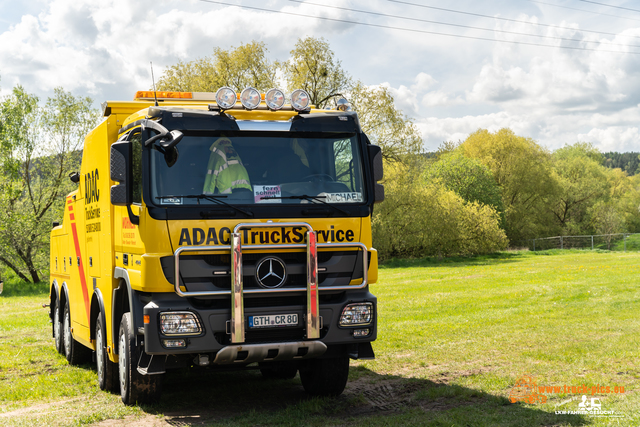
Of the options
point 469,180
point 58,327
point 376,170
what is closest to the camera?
point 376,170

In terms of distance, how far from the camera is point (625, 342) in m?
9.62

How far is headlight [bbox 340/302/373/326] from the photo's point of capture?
6.18 m

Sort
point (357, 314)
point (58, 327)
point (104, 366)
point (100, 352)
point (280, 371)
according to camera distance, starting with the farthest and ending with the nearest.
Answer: point (58, 327), point (280, 371), point (100, 352), point (104, 366), point (357, 314)

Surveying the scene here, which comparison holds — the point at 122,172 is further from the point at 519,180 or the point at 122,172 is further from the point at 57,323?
the point at 519,180

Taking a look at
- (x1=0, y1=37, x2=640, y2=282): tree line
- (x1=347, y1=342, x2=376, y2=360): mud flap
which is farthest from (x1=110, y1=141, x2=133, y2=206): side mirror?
(x1=0, y1=37, x2=640, y2=282): tree line

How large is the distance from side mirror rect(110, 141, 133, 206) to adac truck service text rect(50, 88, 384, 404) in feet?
0.03

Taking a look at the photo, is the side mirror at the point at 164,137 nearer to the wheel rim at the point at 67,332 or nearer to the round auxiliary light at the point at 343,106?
the round auxiliary light at the point at 343,106

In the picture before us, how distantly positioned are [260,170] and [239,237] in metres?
0.80

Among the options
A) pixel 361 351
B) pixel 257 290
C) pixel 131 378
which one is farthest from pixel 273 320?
pixel 131 378

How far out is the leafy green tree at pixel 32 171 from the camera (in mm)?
32875

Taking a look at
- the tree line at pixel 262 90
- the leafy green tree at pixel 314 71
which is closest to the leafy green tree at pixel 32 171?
the tree line at pixel 262 90

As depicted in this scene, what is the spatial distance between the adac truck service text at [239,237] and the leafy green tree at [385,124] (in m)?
30.5

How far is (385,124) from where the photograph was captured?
37.0 metres

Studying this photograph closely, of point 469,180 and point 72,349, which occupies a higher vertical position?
point 469,180
